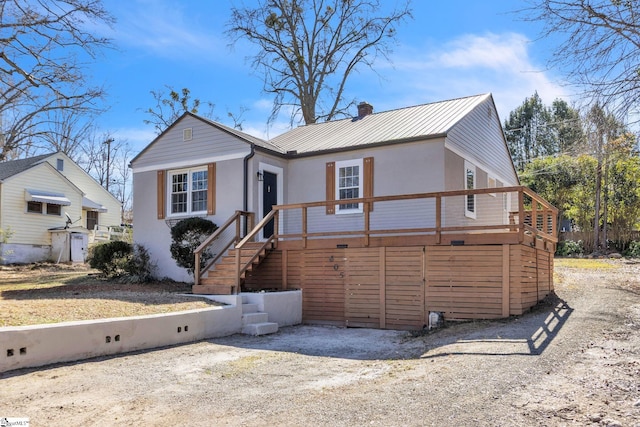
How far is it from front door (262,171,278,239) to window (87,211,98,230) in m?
17.9

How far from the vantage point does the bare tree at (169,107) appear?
27.7 meters

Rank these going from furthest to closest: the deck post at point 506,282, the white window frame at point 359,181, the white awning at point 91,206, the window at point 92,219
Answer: the window at point 92,219
the white awning at point 91,206
the white window frame at point 359,181
the deck post at point 506,282

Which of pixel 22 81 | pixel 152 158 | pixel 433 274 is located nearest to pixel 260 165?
pixel 152 158

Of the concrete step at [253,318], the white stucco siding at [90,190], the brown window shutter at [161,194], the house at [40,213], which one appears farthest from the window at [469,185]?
the white stucco siding at [90,190]

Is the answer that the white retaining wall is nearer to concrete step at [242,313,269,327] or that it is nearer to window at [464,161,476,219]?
concrete step at [242,313,269,327]

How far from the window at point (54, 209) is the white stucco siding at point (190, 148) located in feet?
39.9

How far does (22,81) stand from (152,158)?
3.55m

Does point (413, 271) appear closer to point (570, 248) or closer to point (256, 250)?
point (256, 250)

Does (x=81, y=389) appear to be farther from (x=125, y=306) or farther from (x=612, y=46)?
(x=612, y=46)

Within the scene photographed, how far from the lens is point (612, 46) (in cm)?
725

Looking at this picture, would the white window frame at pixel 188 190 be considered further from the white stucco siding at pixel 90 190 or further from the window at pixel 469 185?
the white stucco siding at pixel 90 190

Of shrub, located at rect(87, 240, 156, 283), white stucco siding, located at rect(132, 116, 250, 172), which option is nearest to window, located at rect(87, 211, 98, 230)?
shrub, located at rect(87, 240, 156, 283)

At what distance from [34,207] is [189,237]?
1470cm

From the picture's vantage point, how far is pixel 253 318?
9.48 meters
